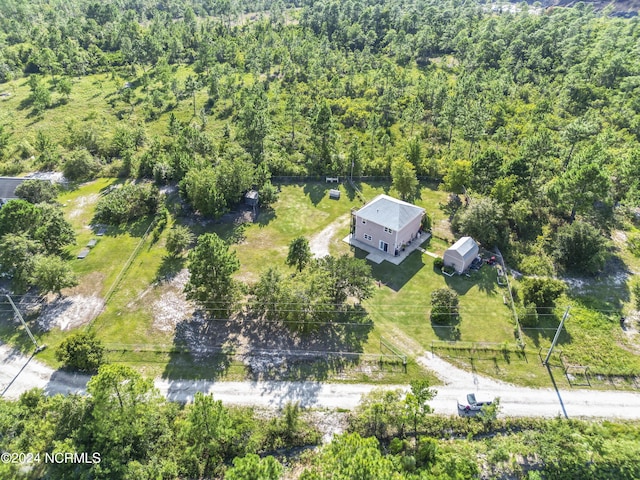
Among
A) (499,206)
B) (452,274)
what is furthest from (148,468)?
(499,206)

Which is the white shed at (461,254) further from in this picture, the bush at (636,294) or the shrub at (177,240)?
the shrub at (177,240)

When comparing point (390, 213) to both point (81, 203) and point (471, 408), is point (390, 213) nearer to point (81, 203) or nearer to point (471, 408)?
point (471, 408)

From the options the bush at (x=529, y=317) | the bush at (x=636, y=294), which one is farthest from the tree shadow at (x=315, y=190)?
the bush at (x=636, y=294)

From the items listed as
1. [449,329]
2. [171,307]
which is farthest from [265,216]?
[449,329]

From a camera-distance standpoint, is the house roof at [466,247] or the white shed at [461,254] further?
the house roof at [466,247]

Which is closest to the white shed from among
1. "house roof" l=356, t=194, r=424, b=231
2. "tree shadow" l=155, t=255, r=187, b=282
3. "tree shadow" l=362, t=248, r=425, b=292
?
"tree shadow" l=362, t=248, r=425, b=292
